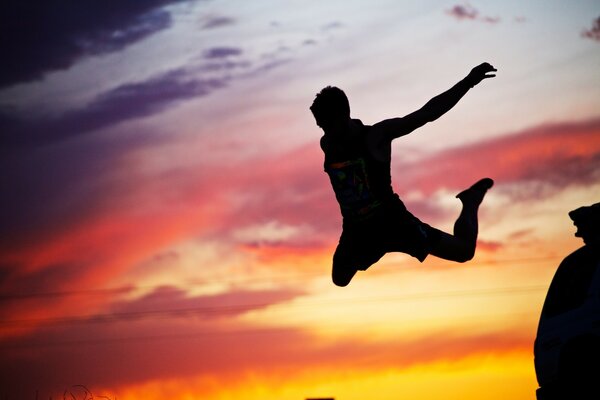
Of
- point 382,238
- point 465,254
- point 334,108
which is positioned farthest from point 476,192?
point 334,108

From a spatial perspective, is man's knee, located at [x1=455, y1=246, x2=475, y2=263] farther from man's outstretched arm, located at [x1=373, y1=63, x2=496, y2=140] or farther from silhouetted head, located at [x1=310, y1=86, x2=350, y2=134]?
silhouetted head, located at [x1=310, y1=86, x2=350, y2=134]

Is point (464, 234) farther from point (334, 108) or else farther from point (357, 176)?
point (334, 108)

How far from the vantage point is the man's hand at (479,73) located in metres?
5.87

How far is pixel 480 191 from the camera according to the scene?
7.27m

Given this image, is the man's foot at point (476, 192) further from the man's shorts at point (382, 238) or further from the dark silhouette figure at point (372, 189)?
the man's shorts at point (382, 238)

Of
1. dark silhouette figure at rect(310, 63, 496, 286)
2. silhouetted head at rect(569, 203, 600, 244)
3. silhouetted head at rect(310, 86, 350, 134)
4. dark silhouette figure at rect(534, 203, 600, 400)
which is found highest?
silhouetted head at rect(310, 86, 350, 134)

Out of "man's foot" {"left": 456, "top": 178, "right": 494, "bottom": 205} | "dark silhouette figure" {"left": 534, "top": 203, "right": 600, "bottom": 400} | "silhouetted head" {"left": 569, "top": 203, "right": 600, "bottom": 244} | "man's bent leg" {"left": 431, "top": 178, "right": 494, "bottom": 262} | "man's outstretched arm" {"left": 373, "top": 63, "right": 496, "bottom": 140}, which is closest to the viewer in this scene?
"dark silhouette figure" {"left": 534, "top": 203, "right": 600, "bottom": 400}

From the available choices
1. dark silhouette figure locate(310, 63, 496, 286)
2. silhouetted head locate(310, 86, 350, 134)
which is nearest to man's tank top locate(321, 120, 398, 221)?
dark silhouette figure locate(310, 63, 496, 286)

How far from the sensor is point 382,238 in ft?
21.4

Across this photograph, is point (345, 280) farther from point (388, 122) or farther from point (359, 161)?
point (388, 122)

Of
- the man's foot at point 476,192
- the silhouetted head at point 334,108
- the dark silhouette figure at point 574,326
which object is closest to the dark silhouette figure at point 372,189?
the silhouetted head at point 334,108

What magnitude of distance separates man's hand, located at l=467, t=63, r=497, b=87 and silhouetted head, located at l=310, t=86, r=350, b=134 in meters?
1.11

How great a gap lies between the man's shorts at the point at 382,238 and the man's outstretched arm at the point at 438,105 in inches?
33.9

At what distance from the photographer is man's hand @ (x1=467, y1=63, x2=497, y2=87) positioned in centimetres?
587
